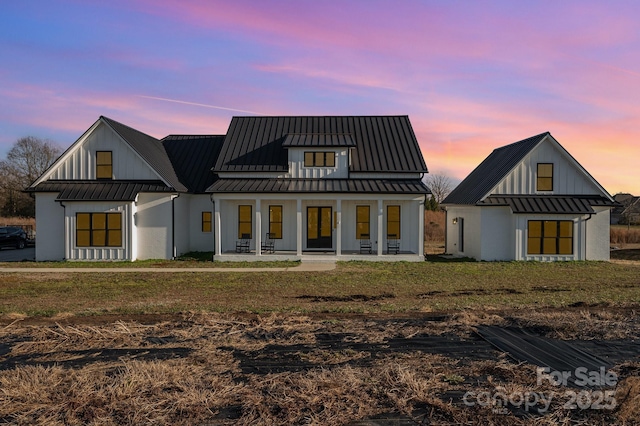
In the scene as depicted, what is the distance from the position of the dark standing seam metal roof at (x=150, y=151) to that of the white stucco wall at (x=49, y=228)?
4371 mm

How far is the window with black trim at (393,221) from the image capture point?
2291cm

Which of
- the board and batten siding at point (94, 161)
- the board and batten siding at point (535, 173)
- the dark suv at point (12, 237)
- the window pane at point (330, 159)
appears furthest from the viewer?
the dark suv at point (12, 237)

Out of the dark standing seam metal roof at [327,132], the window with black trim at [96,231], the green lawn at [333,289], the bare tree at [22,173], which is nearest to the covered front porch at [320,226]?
the dark standing seam metal roof at [327,132]

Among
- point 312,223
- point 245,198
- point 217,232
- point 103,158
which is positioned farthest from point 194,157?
point 312,223

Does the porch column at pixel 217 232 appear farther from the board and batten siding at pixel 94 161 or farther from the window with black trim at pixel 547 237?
the window with black trim at pixel 547 237

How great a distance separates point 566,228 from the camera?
70.9ft

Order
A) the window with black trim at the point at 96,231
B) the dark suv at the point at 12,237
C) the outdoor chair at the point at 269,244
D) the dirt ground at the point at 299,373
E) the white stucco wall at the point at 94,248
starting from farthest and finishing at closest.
A: the dark suv at the point at 12,237 → the outdoor chair at the point at 269,244 → the window with black trim at the point at 96,231 → the white stucco wall at the point at 94,248 → the dirt ground at the point at 299,373

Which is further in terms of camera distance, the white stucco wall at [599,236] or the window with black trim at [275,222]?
the window with black trim at [275,222]

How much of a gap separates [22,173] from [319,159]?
4740 cm

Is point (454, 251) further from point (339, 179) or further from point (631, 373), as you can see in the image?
point (631, 373)

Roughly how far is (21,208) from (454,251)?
49.5m

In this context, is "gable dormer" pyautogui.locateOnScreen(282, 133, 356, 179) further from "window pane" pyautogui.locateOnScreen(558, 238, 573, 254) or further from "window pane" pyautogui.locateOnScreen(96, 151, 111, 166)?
"window pane" pyautogui.locateOnScreen(558, 238, 573, 254)

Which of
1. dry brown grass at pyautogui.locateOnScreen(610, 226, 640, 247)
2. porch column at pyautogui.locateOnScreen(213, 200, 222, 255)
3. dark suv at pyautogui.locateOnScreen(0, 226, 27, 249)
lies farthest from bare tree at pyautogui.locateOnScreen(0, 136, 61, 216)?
dry brown grass at pyautogui.locateOnScreen(610, 226, 640, 247)

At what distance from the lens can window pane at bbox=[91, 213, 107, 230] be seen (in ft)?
70.3
